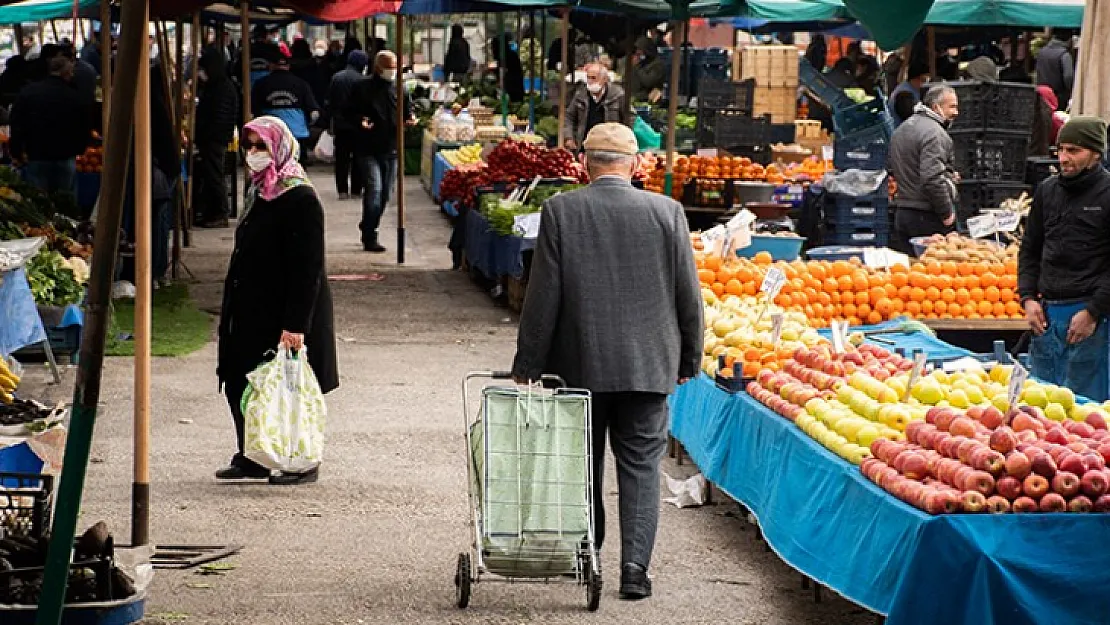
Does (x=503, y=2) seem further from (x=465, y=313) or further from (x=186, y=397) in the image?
(x=186, y=397)

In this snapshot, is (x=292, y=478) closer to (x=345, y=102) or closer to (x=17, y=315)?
Answer: (x=17, y=315)

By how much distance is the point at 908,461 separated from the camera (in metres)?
6.34

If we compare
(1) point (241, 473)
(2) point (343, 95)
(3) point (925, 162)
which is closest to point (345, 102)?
(2) point (343, 95)

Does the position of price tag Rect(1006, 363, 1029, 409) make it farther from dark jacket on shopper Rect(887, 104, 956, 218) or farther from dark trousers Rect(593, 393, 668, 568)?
dark jacket on shopper Rect(887, 104, 956, 218)

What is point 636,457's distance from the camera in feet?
23.3

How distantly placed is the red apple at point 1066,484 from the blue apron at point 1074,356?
3802 mm

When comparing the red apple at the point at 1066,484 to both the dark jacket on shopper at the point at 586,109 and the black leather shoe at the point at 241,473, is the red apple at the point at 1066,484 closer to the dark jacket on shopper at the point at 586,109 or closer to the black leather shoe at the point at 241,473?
the black leather shoe at the point at 241,473

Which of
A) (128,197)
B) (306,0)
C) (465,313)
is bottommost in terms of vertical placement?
(465,313)

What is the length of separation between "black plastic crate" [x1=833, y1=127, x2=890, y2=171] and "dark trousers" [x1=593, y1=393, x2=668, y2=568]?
9.65 m

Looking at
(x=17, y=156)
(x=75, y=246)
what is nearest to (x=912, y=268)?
(x=75, y=246)

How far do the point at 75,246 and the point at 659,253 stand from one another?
27.4 ft

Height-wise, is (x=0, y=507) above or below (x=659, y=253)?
below

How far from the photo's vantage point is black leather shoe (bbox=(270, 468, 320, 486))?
9.14 meters

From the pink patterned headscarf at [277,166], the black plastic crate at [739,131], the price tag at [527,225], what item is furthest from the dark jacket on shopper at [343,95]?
the pink patterned headscarf at [277,166]
